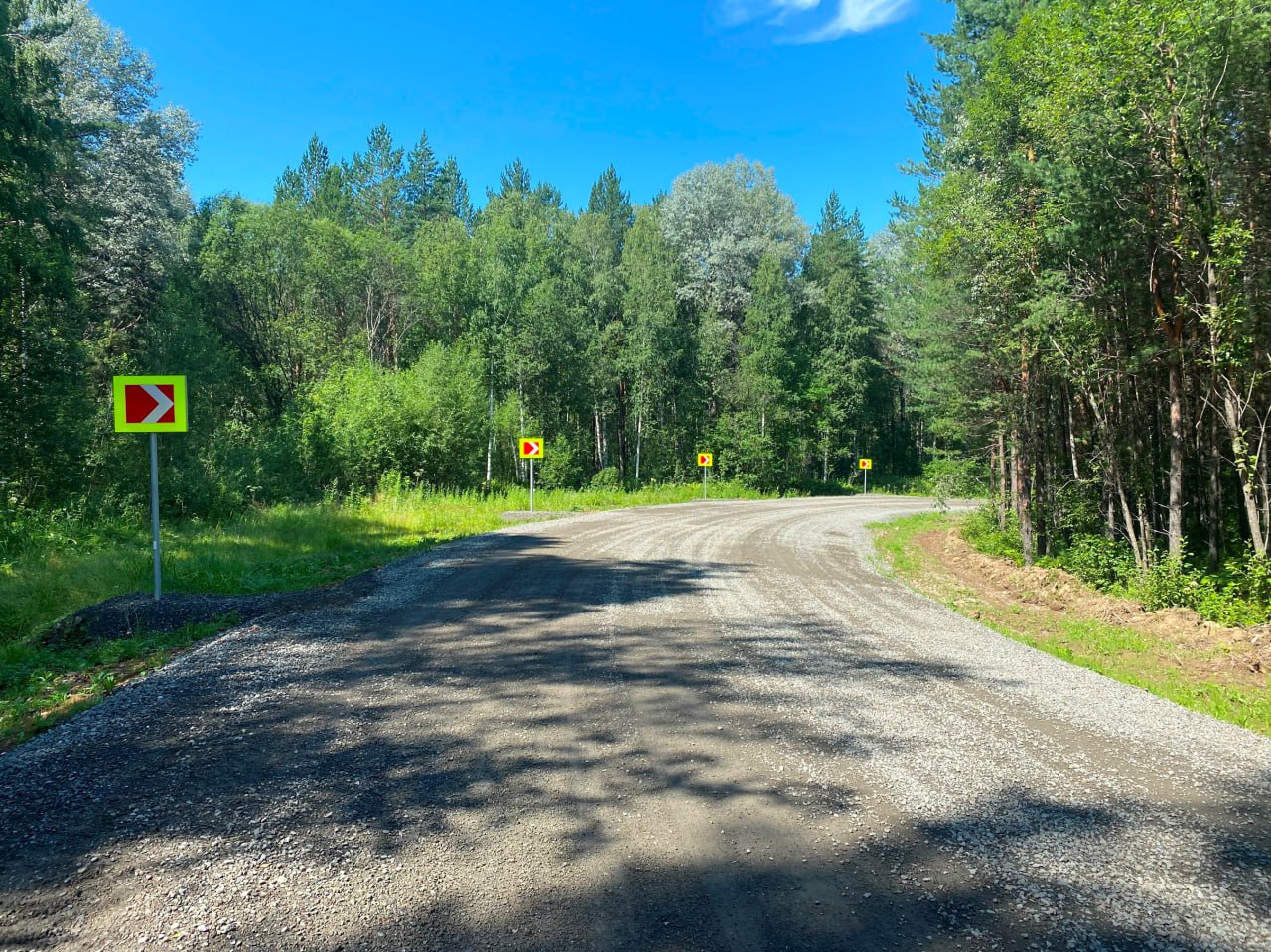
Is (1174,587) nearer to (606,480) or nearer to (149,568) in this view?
(149,568)

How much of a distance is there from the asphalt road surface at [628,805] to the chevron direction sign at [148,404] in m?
3.39

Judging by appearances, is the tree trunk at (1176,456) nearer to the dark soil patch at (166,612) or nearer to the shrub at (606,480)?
the dark soil patch at (166,612)

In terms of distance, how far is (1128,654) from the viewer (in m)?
7.52

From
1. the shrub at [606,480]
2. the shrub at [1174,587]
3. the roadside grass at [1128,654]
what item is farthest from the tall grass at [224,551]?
the shrub at [606,480]

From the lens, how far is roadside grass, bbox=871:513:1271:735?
5.62 m

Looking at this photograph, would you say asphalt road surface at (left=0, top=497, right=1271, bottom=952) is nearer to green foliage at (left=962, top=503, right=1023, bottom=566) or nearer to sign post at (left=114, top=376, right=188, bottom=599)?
sign post at (left=114, top=376, right=188, bottom=599)

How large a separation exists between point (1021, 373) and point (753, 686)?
1138cm

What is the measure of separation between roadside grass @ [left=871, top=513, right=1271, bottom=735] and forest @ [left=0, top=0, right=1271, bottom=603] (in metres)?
2.30

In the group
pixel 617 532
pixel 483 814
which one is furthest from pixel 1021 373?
pixel 483 814

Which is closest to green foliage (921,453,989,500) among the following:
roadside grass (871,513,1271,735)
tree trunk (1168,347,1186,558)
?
roadside grass (871,513,1271,735)

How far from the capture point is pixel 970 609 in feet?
30.8

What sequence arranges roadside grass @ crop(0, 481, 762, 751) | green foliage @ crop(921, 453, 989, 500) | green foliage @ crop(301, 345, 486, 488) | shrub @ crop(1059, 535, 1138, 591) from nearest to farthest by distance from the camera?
roadside grass @ crop(0, 481, 762, 751), shrub @ crop(1059, 535, 1138, 591), green foliage @ crop(921, 453, 989, 500), green foliage @ crop(301, 345, 486, 488)

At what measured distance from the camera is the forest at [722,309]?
9258mm

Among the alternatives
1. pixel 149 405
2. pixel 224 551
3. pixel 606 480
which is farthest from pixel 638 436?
pixel 149 405
